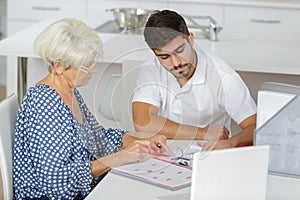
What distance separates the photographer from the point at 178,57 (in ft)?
5.96

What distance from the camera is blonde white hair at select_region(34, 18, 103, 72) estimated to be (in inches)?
77.6

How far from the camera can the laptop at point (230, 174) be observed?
1.56 m

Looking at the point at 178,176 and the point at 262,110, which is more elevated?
the point at 262,110

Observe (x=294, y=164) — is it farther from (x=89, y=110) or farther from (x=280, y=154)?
(x=89, y=110)

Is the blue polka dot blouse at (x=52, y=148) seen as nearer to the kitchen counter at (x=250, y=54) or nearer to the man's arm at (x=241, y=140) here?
the man's arm at (x=241, y=140)

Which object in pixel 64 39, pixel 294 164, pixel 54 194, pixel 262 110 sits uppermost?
pixel 64 39

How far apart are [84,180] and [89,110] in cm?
21

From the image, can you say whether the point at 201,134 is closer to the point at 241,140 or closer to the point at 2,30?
the point at 241,140

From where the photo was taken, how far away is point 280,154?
2041 mm

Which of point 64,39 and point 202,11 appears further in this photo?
point 202,11

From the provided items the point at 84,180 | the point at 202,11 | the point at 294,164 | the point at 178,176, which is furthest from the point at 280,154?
the point at 202,11

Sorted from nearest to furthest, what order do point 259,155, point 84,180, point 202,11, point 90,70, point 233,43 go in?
point 259,155 < point 90,70 < point 84,180 < point 233,43 < point 202,11

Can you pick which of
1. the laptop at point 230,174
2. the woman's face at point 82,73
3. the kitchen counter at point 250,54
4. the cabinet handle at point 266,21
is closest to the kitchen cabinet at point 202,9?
the cabinet handle at point 266,21

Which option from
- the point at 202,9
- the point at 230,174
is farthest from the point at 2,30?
the point at 230,174
